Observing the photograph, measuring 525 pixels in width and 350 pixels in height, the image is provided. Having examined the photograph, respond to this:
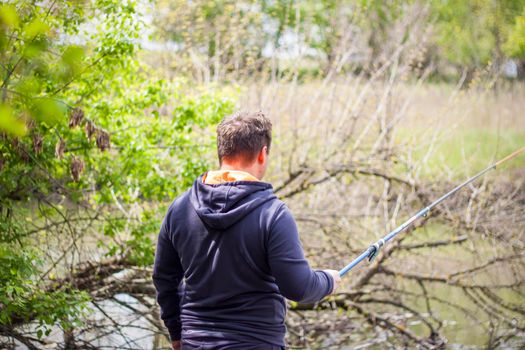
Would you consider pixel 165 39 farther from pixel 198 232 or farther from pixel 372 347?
pixel 198 232

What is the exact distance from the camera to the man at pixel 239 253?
2.05 meters

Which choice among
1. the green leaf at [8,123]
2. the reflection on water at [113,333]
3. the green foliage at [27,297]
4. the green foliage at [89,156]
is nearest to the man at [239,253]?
the green leaf at [8,123]

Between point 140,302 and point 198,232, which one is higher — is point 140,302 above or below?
below

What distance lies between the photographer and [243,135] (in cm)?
211

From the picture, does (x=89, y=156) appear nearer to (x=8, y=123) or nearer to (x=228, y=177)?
(x=228, y=177)

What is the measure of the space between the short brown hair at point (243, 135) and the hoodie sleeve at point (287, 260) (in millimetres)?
210

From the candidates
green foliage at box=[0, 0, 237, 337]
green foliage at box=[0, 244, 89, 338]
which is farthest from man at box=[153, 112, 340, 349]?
green foliage at box=[0, 0, 237, 337]

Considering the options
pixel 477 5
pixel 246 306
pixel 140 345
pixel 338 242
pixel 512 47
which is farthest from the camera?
pixel 477 5

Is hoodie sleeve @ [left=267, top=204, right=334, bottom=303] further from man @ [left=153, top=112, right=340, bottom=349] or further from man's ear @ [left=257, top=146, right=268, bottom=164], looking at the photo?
man's ear @ [left=257, top=146, right=268, bottom=164]

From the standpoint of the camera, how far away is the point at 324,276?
2201 mm

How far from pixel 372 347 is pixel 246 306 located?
4.73 m

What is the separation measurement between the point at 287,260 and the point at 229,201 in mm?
254

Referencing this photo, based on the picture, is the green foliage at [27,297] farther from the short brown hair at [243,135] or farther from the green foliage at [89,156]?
the short brown hair at [243,135]

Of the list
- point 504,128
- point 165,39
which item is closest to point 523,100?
point 504,128
